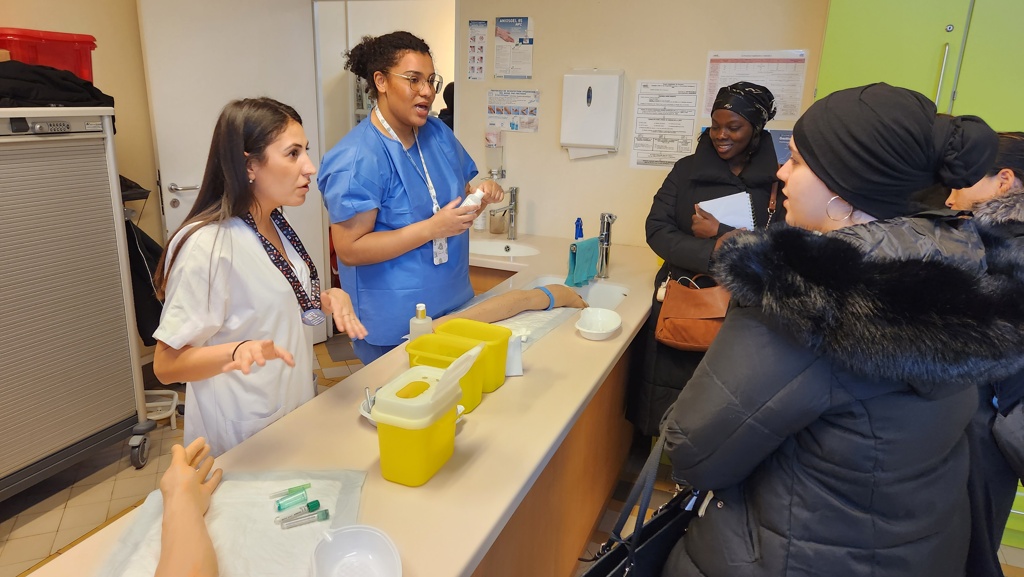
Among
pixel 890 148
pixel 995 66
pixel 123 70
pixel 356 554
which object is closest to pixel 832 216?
pixel 890 148

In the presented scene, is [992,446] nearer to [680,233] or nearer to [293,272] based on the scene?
[680,233]

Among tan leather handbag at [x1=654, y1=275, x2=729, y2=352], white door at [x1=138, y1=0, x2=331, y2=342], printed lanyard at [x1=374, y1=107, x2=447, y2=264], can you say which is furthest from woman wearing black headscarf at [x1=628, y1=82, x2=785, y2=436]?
white door at [x1=138, y1=0, x2=331, y2=342]

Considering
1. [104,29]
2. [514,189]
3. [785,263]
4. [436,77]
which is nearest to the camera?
[785,263]

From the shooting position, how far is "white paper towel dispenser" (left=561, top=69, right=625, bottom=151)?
9.66 ft

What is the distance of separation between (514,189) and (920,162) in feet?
7.69

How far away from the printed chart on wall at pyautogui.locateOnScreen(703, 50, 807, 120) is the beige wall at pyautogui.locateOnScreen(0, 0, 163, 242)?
9.13 ft

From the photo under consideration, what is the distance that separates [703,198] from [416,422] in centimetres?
157

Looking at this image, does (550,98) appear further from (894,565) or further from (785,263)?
(894,565)

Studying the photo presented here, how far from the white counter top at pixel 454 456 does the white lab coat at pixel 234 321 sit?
0.11 meters

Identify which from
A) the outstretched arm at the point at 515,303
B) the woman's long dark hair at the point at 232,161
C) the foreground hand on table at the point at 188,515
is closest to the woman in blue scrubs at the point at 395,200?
the outstretched arm at the point at 515,303

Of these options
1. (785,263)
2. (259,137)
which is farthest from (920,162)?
(259,137)

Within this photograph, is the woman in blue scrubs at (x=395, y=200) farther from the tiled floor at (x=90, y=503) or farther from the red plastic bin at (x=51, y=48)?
the red plastic bin at (x=51, y=48)

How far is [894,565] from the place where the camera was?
993mm

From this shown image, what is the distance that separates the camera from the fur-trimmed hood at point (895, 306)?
0.87 meters
